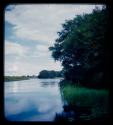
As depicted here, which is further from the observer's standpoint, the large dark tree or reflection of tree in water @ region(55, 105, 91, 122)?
the large dark tree

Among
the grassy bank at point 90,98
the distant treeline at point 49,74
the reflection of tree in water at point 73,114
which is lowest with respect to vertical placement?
the reflection of tree in water at point 73,114

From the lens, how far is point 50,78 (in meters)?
1.68

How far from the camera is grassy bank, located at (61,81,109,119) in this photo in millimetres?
1594

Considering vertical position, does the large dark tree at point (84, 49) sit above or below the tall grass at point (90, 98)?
above

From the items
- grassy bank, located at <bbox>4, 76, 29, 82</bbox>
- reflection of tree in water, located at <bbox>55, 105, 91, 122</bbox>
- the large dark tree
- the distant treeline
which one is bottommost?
reflection of tree in water, located at <bbox>55, 105, 91, 122</bbox>

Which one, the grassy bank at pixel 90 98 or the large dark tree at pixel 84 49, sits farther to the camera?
the large dark tree at pixel 84 49

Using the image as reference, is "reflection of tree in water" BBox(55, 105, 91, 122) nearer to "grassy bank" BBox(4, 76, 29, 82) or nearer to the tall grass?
the tall grass

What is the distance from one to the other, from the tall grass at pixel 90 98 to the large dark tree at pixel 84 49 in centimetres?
8

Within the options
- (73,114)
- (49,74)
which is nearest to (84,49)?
(49,74)

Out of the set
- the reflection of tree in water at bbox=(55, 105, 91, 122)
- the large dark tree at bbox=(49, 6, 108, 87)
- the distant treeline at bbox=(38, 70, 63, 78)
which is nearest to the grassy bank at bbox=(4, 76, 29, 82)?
the distant treeline at bbox=(38, 70, 63, 78)

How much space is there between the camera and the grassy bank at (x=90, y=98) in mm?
1594

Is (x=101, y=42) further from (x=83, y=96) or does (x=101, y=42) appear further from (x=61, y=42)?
(x=83, y=96)

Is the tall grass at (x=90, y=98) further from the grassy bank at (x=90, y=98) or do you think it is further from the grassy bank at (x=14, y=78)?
the grassy bank at (x=14, y=78)

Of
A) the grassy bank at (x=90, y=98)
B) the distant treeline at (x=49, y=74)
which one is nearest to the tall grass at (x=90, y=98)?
Result: the grassy bank at (x=90, y=98)
